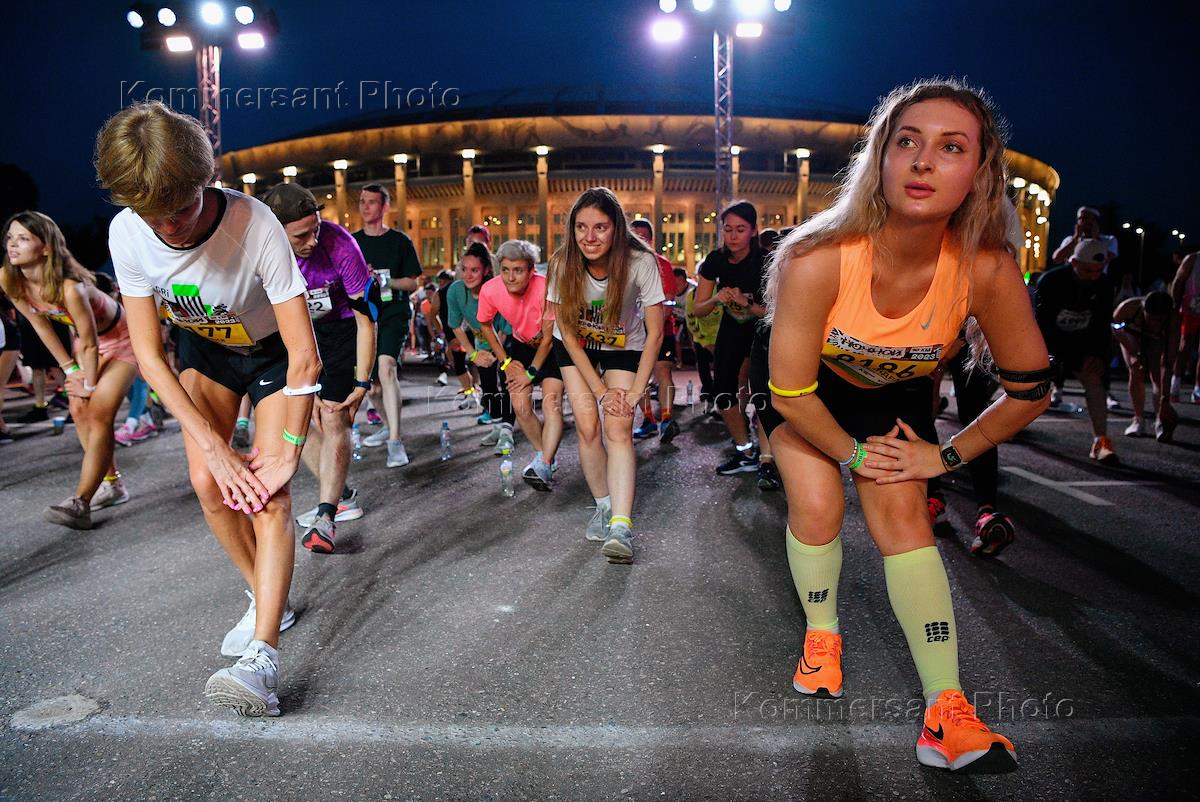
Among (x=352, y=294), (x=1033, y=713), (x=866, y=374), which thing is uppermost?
(x=352, y=294)

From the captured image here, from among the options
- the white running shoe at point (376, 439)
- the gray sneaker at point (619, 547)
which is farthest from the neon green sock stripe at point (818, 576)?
the white running shoe at point (376, 439)

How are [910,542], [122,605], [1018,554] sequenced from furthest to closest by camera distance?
[1018,554] < [122,605] < [910,542]

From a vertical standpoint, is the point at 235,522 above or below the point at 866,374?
below

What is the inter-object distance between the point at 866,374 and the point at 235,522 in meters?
2.50

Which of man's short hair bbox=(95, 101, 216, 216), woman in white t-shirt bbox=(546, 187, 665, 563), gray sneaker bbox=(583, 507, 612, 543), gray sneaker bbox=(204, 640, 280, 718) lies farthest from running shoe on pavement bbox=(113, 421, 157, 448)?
man's short hair bbox=(95, 101, 216, 216)

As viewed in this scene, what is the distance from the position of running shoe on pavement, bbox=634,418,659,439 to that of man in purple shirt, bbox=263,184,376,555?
3940 mm

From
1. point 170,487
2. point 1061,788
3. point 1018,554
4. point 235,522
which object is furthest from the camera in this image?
point 170,487

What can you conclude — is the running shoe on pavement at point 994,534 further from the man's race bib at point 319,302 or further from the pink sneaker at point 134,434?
the pink sneaker at point 134,434

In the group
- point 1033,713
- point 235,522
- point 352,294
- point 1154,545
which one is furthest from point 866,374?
point 352,294

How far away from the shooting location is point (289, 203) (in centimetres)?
454

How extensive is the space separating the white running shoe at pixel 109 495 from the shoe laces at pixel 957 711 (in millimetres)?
5810

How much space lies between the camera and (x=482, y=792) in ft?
7.20

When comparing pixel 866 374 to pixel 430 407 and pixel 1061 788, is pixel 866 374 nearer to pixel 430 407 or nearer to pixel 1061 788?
pixel 1061 788

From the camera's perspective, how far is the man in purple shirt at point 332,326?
4625 millimetres
